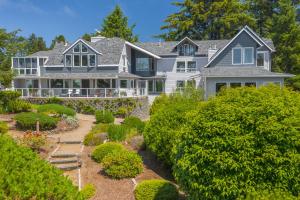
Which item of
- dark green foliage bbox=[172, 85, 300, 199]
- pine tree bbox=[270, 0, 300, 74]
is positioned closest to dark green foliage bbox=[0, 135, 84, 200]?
dark green foliage bbox=[172, 85, 300, 199]

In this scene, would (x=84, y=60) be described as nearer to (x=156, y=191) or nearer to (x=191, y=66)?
(x=191, y=66)

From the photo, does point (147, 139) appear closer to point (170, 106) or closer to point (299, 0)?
point (170, 106)

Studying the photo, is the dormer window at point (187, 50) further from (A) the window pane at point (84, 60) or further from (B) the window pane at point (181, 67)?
(A) the window pane at point (84, 60)

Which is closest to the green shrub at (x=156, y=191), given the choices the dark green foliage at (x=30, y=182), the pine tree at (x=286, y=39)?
the dark green foliage at (x=30, y=182)

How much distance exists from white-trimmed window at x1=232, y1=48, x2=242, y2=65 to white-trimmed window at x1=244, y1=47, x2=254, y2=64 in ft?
1.86

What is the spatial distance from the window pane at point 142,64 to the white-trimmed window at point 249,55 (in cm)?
1290

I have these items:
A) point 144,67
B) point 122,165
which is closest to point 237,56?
point 144,67

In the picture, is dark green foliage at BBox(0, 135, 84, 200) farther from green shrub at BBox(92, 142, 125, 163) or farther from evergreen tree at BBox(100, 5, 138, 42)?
evergreen tree at BBox(100, 5, 138, 42)

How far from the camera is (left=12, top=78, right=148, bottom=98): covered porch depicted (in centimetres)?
3266

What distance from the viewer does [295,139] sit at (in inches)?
248

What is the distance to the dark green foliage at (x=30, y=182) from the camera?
12.0ft

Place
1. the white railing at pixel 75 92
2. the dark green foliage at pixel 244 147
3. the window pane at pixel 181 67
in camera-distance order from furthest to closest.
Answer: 1. the window pane at pixel 181 67
2. the white railing at pixel 75 92
3. the dark green foliage at pixel 244 147

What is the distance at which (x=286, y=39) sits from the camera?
132ft

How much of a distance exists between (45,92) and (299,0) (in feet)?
140
